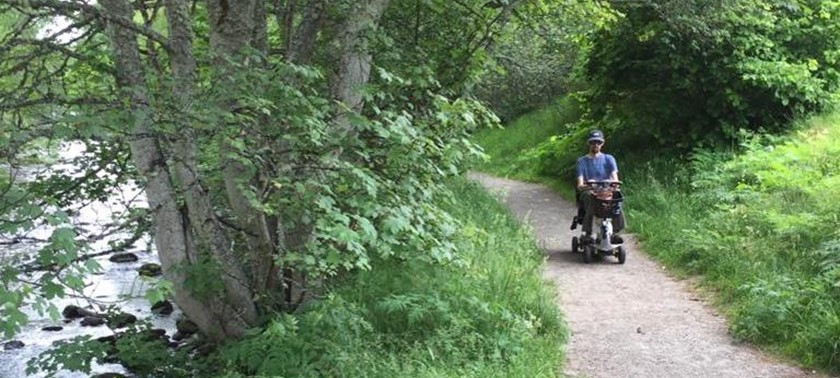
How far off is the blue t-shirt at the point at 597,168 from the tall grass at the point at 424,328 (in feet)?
7.69

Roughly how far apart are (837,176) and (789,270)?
2.47 metres

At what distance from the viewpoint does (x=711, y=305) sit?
801cm

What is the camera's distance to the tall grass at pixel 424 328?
5.99m

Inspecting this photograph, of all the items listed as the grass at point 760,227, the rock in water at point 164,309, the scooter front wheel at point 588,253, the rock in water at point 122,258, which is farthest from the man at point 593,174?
the rock in water at point 122,258

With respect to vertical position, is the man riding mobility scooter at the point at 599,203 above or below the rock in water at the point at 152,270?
above

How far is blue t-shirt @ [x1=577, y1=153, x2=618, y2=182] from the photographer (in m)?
9.88

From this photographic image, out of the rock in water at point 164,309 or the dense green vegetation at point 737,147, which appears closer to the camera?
the dense green vegetation at point 737,147

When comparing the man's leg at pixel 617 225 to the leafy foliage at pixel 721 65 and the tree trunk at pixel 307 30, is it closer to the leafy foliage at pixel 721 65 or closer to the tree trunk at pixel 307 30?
the leafy foliage at pixel 721 65

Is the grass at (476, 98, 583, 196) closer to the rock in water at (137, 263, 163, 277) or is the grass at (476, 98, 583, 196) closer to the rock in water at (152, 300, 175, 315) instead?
the rock in water at (137, 263, 163, 277)

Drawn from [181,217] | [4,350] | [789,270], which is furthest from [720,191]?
[4,350]

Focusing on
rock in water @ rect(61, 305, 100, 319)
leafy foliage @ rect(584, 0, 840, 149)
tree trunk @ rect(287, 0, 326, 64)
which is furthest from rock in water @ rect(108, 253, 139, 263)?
leafy foliage @ rect(584, 0, 840, 149)

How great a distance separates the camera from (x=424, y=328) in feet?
→ 21.7

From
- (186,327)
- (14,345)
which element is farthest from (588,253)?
(14,345)

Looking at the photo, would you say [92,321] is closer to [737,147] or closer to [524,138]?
[737,147]
